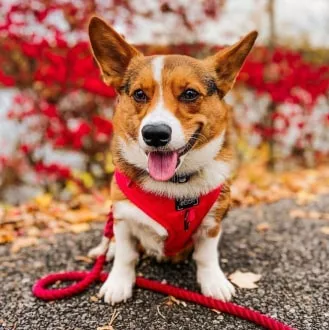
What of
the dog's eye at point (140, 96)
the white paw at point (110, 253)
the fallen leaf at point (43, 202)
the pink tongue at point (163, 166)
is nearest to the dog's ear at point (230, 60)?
the dog's eye at point (140, 96)

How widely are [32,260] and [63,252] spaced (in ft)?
0.74

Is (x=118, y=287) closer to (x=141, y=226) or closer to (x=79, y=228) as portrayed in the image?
(x=141, y=226)

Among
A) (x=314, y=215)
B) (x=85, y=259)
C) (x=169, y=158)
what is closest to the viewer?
(x=169, y=158)

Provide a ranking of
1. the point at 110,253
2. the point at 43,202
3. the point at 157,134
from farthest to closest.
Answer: the point at 43,202, the point at 110,253, the point at 157,134

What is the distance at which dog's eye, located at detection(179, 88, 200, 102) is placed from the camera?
97.1 inches

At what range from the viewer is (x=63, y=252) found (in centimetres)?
338

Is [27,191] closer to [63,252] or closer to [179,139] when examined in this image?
[63,252]

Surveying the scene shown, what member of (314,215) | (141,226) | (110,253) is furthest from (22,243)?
(314,215)

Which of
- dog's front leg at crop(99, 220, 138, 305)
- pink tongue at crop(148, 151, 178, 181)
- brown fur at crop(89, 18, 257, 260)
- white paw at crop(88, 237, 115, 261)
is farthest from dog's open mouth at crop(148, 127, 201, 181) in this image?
white paw at crop(88, 237, 115, 261)

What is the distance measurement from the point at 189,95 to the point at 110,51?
1.82 feet

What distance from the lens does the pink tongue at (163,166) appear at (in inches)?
92.4

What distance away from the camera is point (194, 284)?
2838 millimetres

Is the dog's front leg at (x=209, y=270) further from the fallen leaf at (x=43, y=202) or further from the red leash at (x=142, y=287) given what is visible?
the fallen leaf at (x=43, y=202)

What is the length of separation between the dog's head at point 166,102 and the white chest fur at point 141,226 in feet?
0.79
